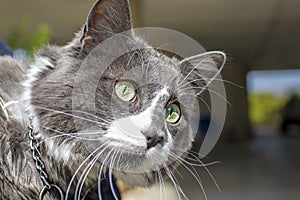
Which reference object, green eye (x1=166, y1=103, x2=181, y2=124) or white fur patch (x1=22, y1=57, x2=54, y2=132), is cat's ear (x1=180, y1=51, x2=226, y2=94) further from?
white fur patch (x1=22, y1=57, x2=54, y2=132)

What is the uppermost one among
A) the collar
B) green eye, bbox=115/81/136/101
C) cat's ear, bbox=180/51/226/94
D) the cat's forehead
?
cat's ear, bbox=180/51/226/94

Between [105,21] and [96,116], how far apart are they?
0.13 metres

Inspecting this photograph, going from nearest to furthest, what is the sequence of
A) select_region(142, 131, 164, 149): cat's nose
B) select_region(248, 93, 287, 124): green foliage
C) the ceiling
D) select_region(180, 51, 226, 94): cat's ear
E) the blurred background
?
select_region(142, 131, 164, 149): cat's nose → select_region(180, 51, 226, 94): cat's ear → the blurred background → the ceiling → select_region(248, 93, 287, 124): green foliage

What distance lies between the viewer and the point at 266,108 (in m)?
8.62

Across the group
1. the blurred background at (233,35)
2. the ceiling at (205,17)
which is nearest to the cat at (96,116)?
the blurred background at (233,35)

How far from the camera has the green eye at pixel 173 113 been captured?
62 cm

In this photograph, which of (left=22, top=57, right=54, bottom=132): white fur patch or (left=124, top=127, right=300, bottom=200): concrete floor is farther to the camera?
(left=124, top=127, right=300, bottom=200): concrete floor

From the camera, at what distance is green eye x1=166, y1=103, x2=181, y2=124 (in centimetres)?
62

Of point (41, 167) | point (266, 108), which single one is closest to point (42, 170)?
point (41, 167)

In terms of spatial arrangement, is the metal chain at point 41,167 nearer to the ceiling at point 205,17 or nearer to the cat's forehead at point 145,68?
the cat's forehead at point 145,68

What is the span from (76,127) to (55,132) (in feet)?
0.13

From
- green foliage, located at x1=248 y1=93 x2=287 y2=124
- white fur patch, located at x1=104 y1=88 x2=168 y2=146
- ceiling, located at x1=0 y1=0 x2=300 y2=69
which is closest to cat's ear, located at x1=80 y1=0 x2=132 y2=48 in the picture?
white fur patch, located at x1=104 y1=88 x2=168 y2=146

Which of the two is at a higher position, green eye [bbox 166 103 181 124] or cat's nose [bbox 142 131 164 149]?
green eye [bbox 166 103 181 124]

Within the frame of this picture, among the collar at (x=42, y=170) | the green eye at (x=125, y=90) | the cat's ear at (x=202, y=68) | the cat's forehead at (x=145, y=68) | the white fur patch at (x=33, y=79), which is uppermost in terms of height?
the cat's ear at (x=202, y=68)
